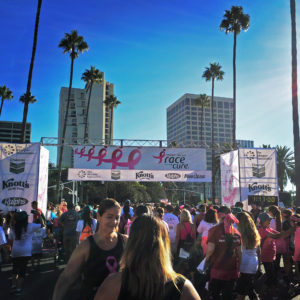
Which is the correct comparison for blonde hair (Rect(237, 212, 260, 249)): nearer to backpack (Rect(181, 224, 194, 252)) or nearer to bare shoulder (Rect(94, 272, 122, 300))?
backpack (Rect(181, 224, 194, 252))

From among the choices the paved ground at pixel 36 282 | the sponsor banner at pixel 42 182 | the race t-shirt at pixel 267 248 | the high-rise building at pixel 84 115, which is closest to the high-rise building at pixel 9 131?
the high-rise building at pixel 84 115

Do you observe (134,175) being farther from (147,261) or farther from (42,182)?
(147,261)

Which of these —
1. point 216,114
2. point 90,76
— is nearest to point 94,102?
point 90,76

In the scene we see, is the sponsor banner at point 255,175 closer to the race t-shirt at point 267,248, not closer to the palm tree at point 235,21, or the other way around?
the race t-shirt at point 267,248

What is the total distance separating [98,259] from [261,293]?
4.88m

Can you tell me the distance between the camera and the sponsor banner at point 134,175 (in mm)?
16922

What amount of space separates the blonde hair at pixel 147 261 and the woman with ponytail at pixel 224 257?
285 cm

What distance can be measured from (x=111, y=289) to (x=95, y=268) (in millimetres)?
1087

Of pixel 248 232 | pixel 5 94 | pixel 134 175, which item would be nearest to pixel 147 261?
pixel 248 232

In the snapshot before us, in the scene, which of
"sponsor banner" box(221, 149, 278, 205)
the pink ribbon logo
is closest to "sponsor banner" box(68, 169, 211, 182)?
"sponsor banner" box(221, 149, 278, 205)

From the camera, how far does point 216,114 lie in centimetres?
17925

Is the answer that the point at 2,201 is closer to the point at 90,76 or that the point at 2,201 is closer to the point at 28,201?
the point at 28,201

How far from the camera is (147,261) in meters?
1.83

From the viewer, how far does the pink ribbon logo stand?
9.41 feet
